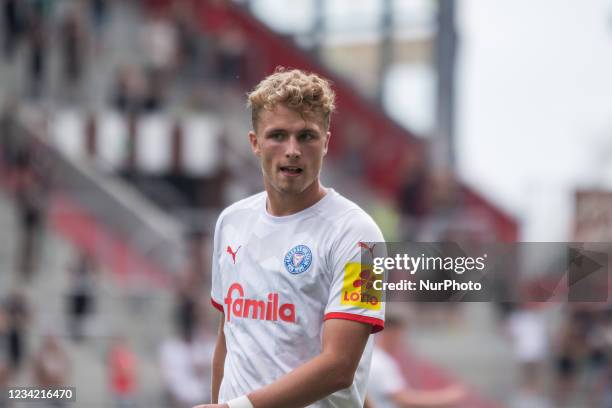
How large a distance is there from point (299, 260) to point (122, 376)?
868 centimetres

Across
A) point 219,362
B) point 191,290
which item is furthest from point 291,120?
point 191,290

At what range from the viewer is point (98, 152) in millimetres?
16078

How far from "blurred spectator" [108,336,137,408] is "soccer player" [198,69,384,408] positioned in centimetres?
821

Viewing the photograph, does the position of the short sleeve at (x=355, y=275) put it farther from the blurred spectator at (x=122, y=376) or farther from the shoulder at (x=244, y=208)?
the blurred spectator at (x=122, y=376)

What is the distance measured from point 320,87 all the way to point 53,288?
10.6 meters

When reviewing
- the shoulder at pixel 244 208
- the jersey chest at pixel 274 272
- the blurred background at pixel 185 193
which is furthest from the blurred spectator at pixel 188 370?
the jersey chest at pixel 274 272

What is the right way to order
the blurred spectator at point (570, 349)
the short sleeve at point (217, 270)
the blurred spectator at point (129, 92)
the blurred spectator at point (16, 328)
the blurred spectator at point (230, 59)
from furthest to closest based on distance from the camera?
the blurred spectator at point (230, 59)
the blurred spectator at point (129, 92)
the blurred spectator at point (570, 349)
the blurred spectator at point (16, 328)
the short sleeve at point (217, 270)

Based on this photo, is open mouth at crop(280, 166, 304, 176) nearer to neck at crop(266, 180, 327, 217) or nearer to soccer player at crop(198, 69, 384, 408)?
soccer player at crop(198, 69, 384, 408)

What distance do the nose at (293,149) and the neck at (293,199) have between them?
171mm

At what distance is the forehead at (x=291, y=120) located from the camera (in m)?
3.58

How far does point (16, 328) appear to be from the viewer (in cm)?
1165

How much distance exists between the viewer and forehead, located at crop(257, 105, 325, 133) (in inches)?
141

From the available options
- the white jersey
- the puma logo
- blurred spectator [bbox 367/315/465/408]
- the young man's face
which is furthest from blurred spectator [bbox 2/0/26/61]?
the young man's face

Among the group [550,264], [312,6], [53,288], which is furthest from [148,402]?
[312,6]
